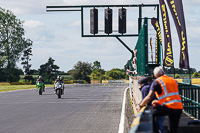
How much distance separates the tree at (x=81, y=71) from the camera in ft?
478

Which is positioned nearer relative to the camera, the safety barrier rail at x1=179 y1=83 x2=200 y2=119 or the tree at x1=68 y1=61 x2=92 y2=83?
the safety barrier rail at x1=179 y1=83 x2=200 y2=119

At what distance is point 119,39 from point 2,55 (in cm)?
6822

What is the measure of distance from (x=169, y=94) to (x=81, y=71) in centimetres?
14152

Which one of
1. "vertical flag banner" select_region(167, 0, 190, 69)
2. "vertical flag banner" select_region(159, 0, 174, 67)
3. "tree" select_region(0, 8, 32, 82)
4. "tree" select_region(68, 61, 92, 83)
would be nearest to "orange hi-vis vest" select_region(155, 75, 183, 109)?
"vertical flag banner" select_region(167, 0, 190, 69)

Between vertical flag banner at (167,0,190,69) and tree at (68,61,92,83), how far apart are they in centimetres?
13164

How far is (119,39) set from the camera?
2844cm

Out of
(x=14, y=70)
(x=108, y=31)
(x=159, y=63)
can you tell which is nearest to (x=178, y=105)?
(x=159, y=63)

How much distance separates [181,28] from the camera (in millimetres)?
12484

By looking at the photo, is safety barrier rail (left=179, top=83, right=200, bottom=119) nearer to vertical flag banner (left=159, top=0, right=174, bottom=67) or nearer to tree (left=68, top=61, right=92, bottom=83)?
vertical flag banner (left=159, top=0, right=174, bottom=67)

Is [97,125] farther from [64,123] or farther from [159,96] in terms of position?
[159,96]

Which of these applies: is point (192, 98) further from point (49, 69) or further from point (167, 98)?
point (49, 69)

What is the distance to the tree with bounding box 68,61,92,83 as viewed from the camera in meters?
146

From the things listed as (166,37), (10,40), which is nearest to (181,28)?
(166,37)

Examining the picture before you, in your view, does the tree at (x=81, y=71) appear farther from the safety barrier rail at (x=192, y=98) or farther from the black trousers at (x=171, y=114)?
the black trousers at (x=171, y=114)
